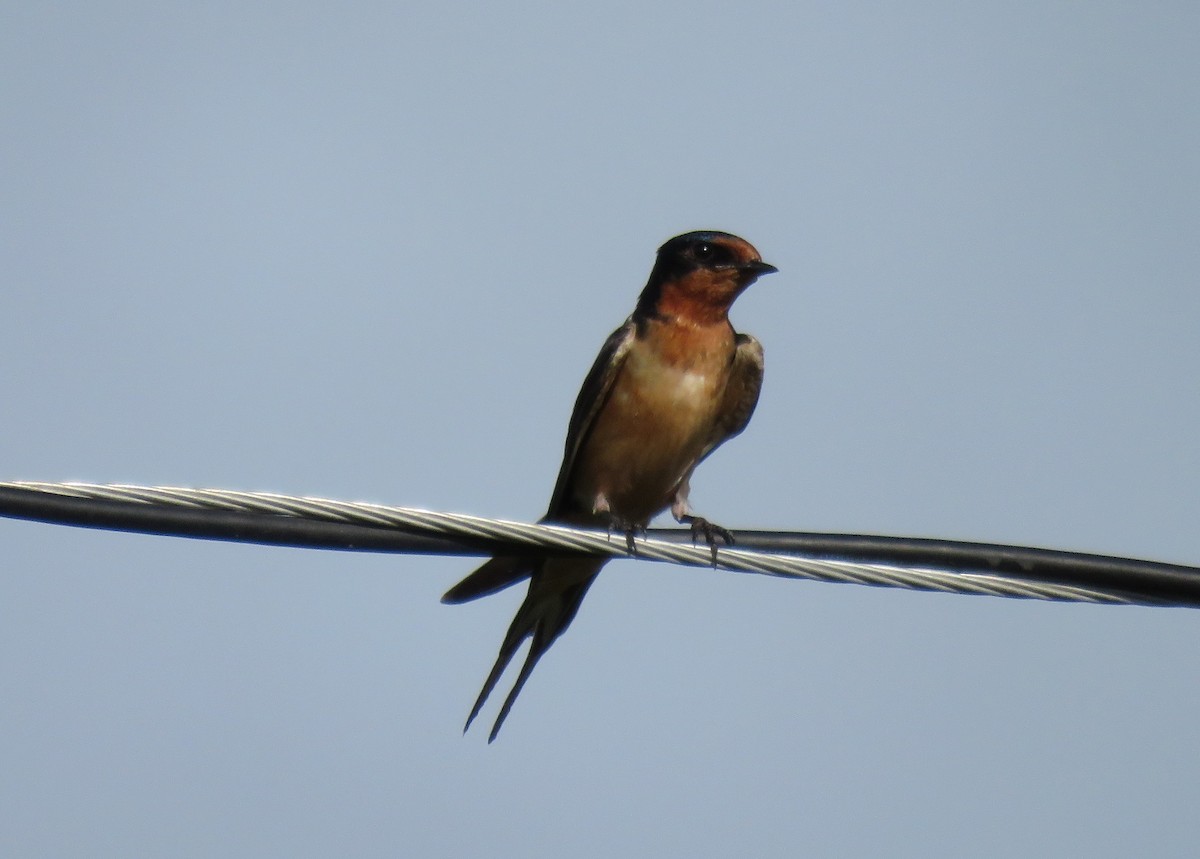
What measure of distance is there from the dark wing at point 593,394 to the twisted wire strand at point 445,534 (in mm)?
3432

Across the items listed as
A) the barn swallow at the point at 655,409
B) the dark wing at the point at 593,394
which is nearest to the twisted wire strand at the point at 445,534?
the barn swallow at the point at 655,409

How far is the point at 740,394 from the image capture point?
8.34 metres

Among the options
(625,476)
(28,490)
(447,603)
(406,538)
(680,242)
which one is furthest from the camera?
(680,242)

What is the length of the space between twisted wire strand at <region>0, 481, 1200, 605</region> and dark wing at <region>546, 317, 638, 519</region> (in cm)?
343

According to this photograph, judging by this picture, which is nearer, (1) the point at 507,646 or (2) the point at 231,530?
(2) the point at 231,530

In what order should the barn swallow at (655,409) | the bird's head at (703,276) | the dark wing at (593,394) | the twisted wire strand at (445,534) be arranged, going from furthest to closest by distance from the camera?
the bird's head at (703,276) < the dark wing at (593,394) < the barn swallow at (655,409) < the twisted wire strand at (445,534)

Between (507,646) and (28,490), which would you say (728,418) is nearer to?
(507,646)

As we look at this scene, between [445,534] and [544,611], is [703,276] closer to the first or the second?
→ [544,611]

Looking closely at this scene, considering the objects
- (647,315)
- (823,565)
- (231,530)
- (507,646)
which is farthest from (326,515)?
(647,315)

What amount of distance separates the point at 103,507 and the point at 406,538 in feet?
2.64

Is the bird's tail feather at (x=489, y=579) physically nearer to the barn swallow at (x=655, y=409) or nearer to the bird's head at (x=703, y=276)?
the barn swallow at (x=655, y=409)

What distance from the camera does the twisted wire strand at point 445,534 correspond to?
4.20 m

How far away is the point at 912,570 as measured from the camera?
430 centimetres

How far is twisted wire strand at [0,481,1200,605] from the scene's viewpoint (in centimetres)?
420
